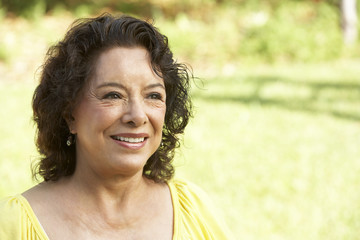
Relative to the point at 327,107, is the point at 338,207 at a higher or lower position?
lower

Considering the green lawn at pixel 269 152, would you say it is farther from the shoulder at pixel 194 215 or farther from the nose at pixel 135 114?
the nose at pixel 135 114

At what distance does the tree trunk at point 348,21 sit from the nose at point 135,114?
36.9ft

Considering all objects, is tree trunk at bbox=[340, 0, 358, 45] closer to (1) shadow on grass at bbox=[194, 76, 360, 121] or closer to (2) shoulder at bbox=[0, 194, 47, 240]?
(1) shadow on grass at bbox=[194, 76, 360, 121]

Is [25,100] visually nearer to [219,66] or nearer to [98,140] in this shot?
[219,66]

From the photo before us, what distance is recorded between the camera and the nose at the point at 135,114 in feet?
7.48

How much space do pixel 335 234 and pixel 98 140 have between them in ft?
9.82

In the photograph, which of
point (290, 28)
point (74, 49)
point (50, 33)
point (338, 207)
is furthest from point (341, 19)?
point (74, 49)

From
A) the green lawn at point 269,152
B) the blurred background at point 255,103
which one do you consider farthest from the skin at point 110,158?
the green lawn at point 269,152

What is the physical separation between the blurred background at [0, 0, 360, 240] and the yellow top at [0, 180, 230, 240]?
363 mm

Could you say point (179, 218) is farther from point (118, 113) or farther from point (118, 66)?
point (118, 66)

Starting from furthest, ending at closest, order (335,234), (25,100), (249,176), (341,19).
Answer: (341,19) → (25,100) → (249,176) → (335,234)

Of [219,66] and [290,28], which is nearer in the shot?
[219,66]

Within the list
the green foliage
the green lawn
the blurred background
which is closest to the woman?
the blurred background

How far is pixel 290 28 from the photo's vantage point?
1195cm
